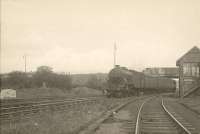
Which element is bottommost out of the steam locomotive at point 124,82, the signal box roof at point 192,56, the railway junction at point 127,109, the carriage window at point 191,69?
the railway junction at point 127,109

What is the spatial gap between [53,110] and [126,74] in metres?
20.5

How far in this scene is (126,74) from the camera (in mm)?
39500

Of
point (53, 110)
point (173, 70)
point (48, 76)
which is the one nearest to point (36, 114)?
point (53, 110)

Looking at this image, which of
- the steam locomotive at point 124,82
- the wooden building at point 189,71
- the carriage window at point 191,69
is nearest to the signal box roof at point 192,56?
the wooden building at point 189,71

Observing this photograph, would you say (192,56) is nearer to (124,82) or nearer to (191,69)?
(191,69)

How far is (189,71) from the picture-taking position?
45031 millimetres

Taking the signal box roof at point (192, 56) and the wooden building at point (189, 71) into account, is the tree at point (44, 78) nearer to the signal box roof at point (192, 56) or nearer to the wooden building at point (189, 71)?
the wooden building at point (189, 71)

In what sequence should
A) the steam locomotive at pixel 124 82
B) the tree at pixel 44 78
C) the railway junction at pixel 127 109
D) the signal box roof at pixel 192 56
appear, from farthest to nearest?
1. the tree at pixel 44 78
2. the signal box roof at pixel 192 56
3. the steam locomotive at pixel 124 82
4. the railway junction at pixel 127 109

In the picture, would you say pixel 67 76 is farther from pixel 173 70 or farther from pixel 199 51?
pixel 173 70

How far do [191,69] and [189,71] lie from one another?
396 millimetres

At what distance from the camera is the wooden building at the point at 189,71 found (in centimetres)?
4322

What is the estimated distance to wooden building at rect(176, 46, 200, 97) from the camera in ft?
142

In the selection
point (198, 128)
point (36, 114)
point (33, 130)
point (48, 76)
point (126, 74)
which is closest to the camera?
point (33, 130)

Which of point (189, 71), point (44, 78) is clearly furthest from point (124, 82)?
point (44, 78)
